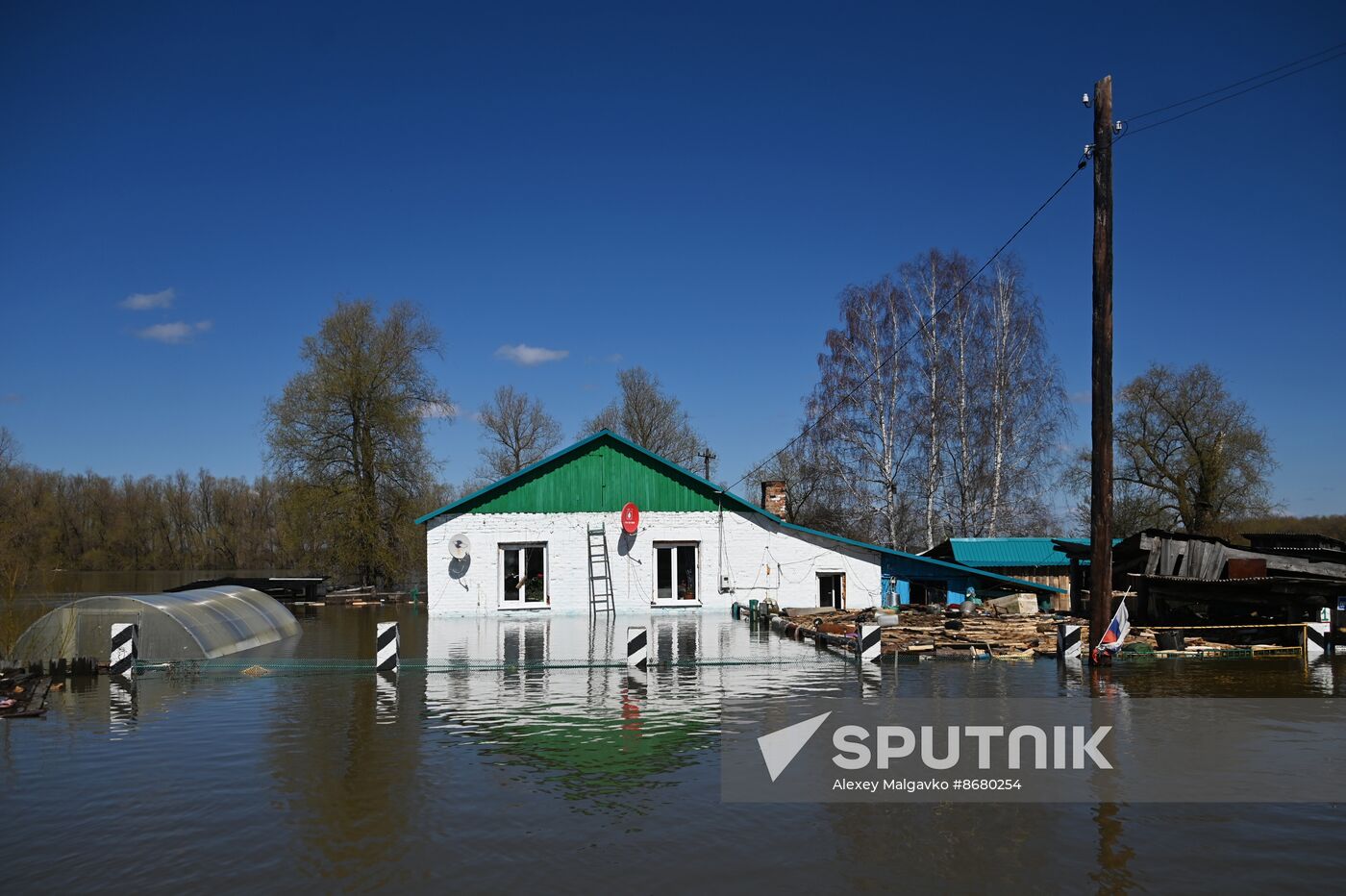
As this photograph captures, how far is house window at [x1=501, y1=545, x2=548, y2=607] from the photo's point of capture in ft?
101

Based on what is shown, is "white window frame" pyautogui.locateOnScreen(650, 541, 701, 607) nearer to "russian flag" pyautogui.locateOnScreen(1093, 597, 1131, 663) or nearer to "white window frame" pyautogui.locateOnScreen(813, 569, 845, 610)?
"white window frame" pyautogui.locateOnScreen(813, 569, 845, 610)

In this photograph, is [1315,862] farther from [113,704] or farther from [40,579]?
[40,579]

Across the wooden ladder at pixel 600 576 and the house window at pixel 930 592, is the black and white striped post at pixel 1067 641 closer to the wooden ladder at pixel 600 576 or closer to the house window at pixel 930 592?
the house window at pixel 930 592

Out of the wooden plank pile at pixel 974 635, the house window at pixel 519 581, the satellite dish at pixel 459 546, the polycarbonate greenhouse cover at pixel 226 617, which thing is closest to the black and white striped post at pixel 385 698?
the polycarbonate greenhouse cover at pixel 226 617

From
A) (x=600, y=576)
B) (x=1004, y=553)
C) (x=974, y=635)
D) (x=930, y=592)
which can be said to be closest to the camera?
(x=974, y=635)

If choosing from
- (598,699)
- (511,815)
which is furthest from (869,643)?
(511,815)

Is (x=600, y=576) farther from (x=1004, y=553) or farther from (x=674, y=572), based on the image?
(x=1004, y=553)

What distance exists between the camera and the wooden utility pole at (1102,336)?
16.6 meters

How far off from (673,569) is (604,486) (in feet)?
11.3

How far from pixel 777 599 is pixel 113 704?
20.2 m

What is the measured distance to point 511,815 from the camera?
27.1 feet

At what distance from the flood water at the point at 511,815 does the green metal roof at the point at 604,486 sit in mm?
15839

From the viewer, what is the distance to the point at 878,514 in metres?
38.4

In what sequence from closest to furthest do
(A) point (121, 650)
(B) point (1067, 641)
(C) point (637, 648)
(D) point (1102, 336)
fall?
1. (A) point (121, 650)
2. (D) point (1102, 336)
3. (C) point (637, 648)
4. (B) point (1067, 641)
